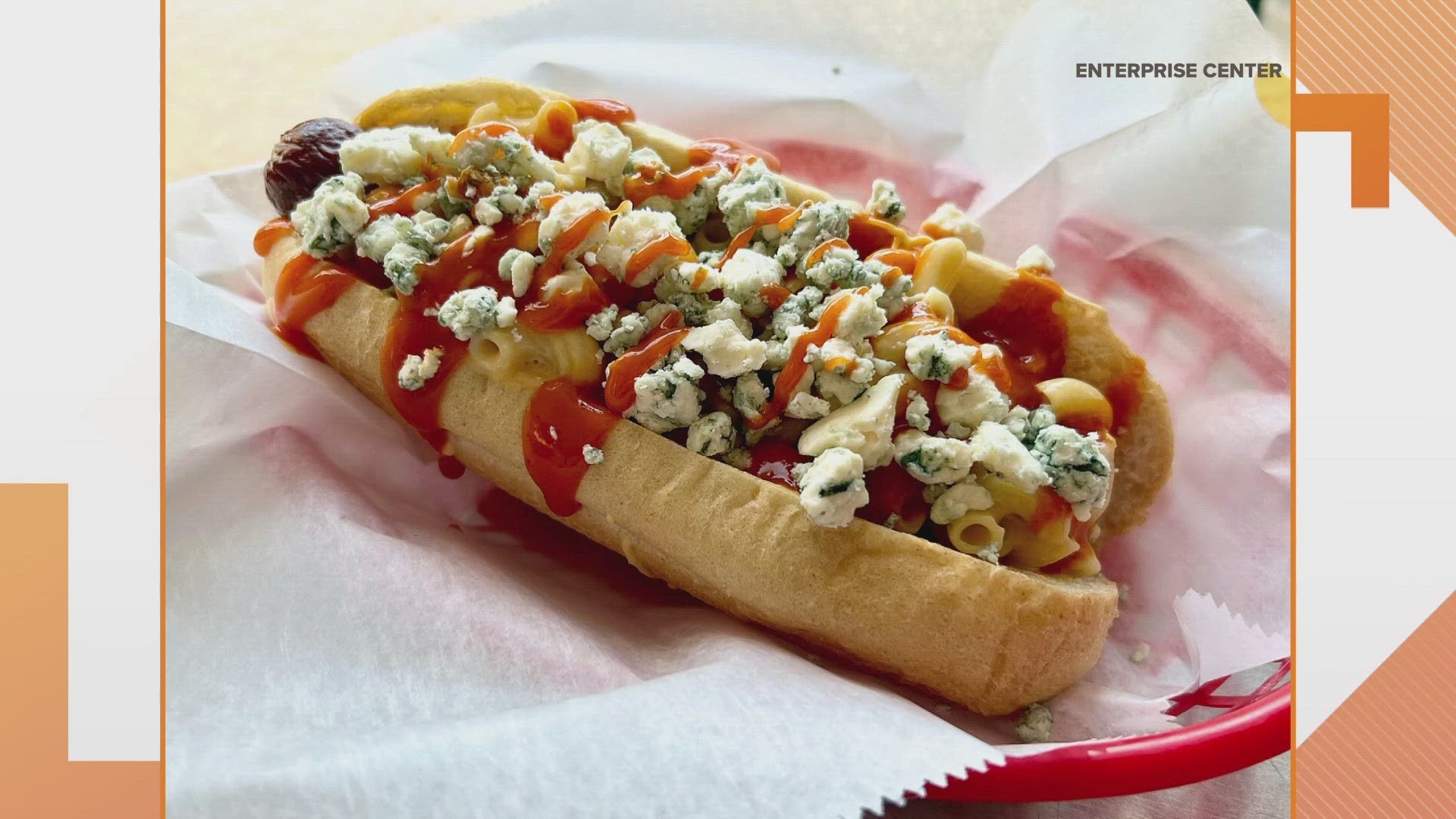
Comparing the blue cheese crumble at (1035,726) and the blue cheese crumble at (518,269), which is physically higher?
the blue cheese crumble at (518,269)

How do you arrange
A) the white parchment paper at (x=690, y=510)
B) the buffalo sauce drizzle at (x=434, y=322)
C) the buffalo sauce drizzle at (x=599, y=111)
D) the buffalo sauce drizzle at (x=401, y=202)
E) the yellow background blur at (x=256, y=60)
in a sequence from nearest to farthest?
the white parchment paper at (x=690, y=510), the buffalo sauce drizzle at (x=434, y=322), the buffalo sauce drizzle at (x=401, y=202), the buffalo sauce drizzle at (x=599, y=111), the yellow background blur at (x=256, y=60)

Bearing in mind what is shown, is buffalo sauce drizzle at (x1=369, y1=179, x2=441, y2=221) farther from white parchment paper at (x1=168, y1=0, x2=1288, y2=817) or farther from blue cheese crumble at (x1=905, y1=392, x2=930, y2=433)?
blue cheese crumble at (x1=905, y1=392, x2=930, y2=433)

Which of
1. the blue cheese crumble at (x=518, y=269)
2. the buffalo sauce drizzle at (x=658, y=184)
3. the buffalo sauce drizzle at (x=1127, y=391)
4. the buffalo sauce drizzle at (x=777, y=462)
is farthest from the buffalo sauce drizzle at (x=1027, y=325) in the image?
A: the blue cheese crumble at (x=518, y=269)

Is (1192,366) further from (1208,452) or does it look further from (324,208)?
(324,208)

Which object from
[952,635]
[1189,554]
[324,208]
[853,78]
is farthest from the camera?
[853,78]

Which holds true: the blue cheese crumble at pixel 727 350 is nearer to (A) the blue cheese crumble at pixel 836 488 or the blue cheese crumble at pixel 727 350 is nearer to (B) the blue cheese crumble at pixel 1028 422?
(A) the blue cheese crumble at pixel 836 488

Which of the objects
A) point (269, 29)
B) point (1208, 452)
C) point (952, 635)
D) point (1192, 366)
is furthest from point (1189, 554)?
point (269, 29)

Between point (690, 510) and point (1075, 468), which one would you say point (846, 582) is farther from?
point (1075, 468)

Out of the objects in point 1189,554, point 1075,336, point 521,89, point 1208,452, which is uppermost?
point 521,89
